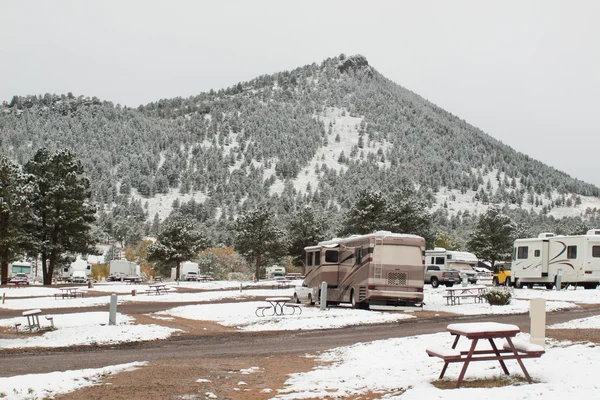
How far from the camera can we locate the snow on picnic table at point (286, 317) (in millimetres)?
21453

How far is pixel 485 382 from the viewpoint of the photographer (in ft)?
31.3

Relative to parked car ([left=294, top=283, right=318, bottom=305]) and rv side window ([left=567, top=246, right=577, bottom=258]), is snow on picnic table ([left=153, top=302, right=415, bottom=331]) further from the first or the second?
rv side window ([left=567, top=246, right=577, bottom=258])

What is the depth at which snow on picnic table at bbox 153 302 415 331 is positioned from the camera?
2145cm

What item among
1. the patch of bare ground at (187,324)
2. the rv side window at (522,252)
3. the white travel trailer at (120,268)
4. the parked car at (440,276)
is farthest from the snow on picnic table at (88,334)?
the white travel trailer at (120,268)

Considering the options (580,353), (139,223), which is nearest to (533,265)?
(580,353)

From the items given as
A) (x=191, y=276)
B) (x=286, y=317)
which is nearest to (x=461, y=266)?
(x=286, y=317)

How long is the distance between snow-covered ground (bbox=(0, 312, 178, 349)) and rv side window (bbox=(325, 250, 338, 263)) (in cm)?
988

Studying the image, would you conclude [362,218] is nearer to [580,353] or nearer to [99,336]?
[99,336]

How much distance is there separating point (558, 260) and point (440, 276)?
11.5 m

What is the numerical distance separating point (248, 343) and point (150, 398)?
26.5ft

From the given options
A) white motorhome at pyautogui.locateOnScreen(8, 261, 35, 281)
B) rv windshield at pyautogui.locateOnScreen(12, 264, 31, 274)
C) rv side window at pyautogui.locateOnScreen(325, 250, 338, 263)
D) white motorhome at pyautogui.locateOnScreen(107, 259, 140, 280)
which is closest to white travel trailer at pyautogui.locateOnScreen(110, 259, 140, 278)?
white motorhome at pyautogui.locateOnScreen(107, 259, 140, 280)


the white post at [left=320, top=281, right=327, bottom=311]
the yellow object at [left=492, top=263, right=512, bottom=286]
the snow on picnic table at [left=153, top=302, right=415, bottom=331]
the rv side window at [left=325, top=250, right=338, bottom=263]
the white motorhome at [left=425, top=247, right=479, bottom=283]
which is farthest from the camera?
the white motorhome at [left=425, top=247, right=479, bottom=283]

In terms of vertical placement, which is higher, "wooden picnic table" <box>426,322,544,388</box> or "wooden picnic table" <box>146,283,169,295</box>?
"wooden picnic table" <box>426,322,544,388</box>

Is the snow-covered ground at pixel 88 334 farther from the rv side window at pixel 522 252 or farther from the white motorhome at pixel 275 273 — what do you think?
the white motorhome at pixel 275 273
